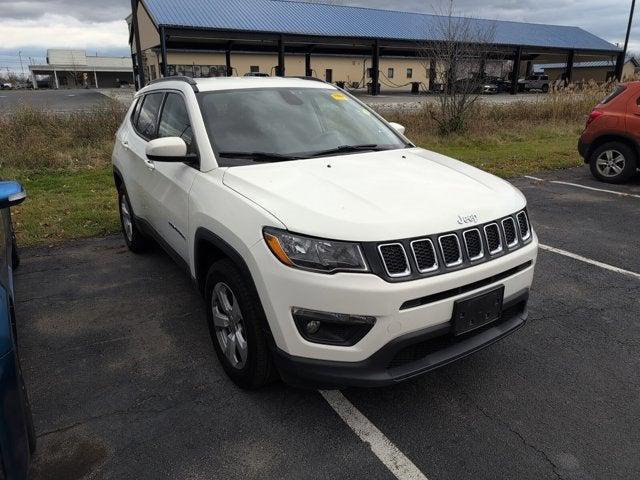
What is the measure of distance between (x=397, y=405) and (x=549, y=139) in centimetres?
1324

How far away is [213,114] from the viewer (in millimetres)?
3473

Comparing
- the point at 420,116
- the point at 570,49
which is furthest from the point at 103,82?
the point at 420,116

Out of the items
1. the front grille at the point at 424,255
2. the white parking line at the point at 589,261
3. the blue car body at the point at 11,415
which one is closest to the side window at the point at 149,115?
the blue car body at the point at 11,415

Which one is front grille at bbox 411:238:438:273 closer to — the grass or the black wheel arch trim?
the black wheel arch trim

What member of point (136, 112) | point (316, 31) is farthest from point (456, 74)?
point (316, 31)

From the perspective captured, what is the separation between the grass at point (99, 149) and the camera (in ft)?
22.1

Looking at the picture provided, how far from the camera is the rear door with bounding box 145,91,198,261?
11.1 feet

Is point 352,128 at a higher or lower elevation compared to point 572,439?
higher

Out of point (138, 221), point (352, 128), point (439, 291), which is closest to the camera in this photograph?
point (439, 291)

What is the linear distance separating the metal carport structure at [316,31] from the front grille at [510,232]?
2553 cm

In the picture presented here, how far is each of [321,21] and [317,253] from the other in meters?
40.7

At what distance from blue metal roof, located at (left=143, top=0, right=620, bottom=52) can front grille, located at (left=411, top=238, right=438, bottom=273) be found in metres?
29.2

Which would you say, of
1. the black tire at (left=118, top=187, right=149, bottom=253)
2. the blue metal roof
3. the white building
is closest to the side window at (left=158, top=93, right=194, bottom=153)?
the black tire at (left=118, top=187, right=149, bottom=253)

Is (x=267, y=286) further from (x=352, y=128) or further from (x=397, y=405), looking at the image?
(x=352, y=128)
